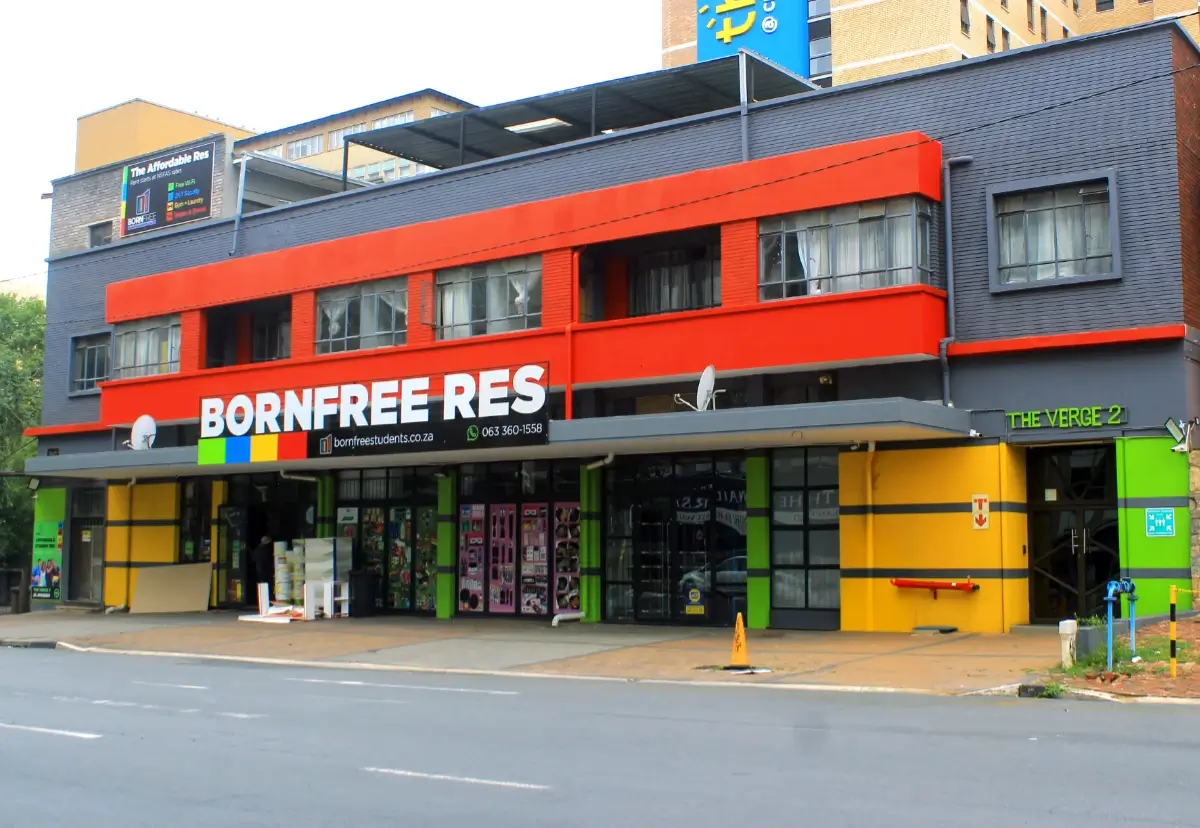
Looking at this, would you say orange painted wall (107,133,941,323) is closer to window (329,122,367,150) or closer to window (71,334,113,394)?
window (71,334,113,394)

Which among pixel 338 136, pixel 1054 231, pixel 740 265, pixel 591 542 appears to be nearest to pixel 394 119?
pixel 338 136

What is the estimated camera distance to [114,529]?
33.8 meters

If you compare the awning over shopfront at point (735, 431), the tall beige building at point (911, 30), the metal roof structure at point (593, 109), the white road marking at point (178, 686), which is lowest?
the white road marking at point (178, 686)

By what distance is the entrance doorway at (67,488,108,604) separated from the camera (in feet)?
115

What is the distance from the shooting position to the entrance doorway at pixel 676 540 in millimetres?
24281

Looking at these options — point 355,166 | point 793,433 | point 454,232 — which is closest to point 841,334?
point 793,433

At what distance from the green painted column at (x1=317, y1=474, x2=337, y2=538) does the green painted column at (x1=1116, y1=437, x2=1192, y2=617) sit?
17556mm

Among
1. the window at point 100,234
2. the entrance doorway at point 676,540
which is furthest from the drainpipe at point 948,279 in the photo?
the window at point 100,234

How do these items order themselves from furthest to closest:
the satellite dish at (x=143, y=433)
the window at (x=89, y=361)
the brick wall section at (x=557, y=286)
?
the window at (x=89, y=361)
the satellite dish at (x=143, y=433)
the brick wall section at (x=557, y=286)

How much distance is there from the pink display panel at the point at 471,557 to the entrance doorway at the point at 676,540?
3.22 m

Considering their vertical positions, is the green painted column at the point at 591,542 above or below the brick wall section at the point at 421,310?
below

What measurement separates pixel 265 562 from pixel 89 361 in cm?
882

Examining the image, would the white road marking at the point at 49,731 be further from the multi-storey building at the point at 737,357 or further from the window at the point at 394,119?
the window at the point at 394,119

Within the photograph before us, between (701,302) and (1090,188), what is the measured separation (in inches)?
292
